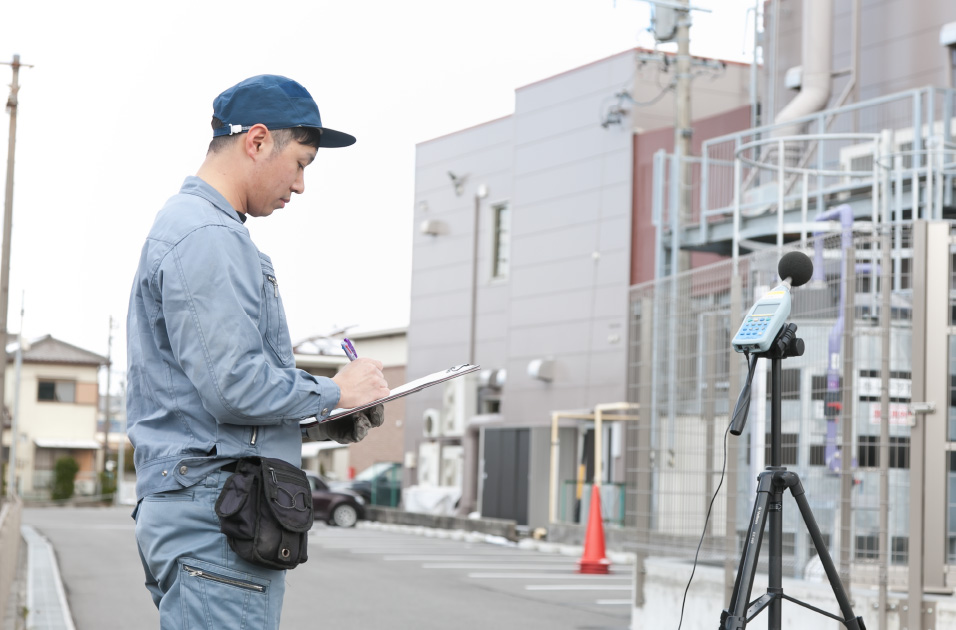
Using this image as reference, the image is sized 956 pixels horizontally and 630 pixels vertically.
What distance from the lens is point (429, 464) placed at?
31.7 m

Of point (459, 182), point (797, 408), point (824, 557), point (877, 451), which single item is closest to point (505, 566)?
point (797, 408)

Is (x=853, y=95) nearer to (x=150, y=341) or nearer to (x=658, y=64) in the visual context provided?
(x=658, y=64)

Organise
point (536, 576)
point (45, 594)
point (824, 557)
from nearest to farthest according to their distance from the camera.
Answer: point (824, 557)
point (45, 594)
point (536, 576)

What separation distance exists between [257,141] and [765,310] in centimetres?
213

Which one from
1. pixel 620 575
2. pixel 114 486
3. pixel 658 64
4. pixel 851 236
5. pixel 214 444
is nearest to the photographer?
pixel 214 444

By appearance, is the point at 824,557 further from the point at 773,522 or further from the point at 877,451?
the point at 877,451

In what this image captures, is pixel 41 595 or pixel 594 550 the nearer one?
pixel 41 595

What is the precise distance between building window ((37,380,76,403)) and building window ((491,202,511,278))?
42.6 meters

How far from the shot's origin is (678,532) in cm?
934

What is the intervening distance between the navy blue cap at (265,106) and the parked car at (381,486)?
28982mm

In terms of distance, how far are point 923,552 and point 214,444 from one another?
5.34m

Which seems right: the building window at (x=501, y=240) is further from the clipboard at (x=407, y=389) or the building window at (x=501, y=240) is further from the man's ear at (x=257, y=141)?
the man's ear at (x=257, y=141)

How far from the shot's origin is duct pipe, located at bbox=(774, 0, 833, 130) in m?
17.2

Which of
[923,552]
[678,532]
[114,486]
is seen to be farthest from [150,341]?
[114,486]
